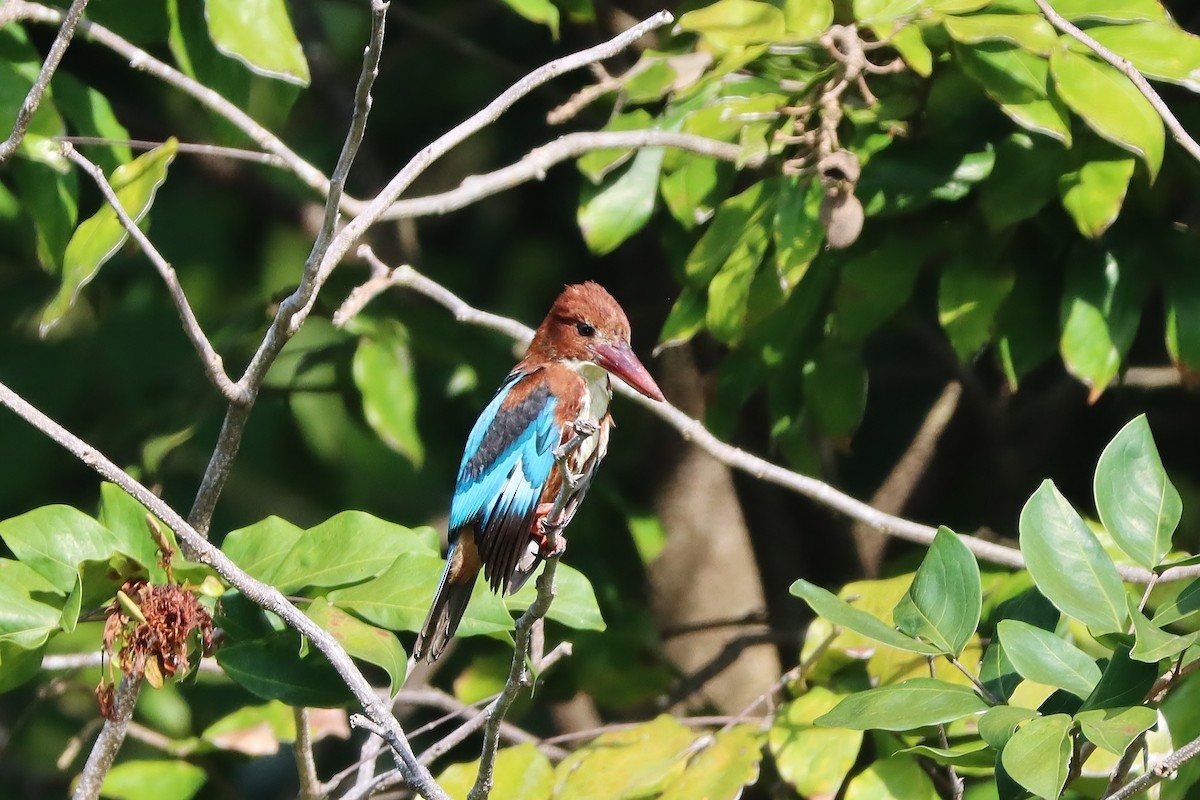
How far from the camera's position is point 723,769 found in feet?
6.50

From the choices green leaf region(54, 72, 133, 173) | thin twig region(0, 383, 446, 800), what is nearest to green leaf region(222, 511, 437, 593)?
thin twig region(0, 383, 446, 800)

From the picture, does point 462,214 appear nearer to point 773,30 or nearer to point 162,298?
point 162,298

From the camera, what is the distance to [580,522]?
2.76 meters

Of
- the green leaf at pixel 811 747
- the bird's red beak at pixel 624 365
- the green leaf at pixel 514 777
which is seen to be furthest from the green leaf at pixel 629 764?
the bird's red beak at pixel 624 365

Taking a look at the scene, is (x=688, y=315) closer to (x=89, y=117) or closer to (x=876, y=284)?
(x=876, y=284)

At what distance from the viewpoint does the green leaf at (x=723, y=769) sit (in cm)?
193

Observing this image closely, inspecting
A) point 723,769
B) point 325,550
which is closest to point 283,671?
point 325,550

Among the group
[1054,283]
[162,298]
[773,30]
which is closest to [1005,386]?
[1054,283]

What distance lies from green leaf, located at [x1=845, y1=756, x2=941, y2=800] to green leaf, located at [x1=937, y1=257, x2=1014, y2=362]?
2.06 feet

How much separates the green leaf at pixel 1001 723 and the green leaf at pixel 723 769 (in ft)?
1.71

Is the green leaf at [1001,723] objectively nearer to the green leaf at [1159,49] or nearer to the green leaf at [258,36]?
the green leaf at [1159,49]

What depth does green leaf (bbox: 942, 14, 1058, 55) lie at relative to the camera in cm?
194

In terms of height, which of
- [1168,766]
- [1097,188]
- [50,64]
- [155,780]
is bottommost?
[155,780]

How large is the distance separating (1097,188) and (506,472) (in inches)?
40.2
